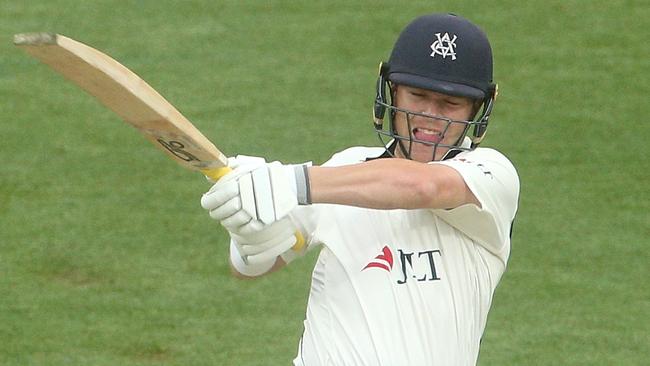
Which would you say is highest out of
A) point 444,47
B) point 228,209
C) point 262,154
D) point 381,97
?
point 262,154

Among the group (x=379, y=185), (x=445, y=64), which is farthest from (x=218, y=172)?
(x=445, y=64)

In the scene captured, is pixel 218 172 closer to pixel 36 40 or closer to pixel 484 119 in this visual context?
pixel 36 40

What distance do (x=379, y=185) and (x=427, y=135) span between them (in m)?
0.56

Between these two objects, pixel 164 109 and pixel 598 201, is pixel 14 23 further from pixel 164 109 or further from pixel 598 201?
pixel 164 109

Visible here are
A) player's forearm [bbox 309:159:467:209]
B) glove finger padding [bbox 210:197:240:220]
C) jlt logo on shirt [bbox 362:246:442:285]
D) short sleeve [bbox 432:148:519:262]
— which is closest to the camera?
glove finger padding [bbox 210:197:240:220]

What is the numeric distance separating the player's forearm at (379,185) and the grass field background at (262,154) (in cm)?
342

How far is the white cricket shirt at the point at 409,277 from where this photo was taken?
4305 millimetres

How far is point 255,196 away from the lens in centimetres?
380

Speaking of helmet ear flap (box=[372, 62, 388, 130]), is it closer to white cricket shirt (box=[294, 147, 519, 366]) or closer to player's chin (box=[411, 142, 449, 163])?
player's chin (box=[411, 142, 449, 163])

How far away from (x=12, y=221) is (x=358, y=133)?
2379mm

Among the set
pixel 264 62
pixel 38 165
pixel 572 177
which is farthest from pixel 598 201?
pixel 38 165

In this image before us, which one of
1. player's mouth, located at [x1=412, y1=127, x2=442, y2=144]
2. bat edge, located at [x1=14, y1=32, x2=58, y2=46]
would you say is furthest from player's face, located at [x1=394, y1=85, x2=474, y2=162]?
bat edge, located at [x1=14, y1=32, x2=58, y2=46]

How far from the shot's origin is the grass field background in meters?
7.52

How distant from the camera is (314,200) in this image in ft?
12.7
